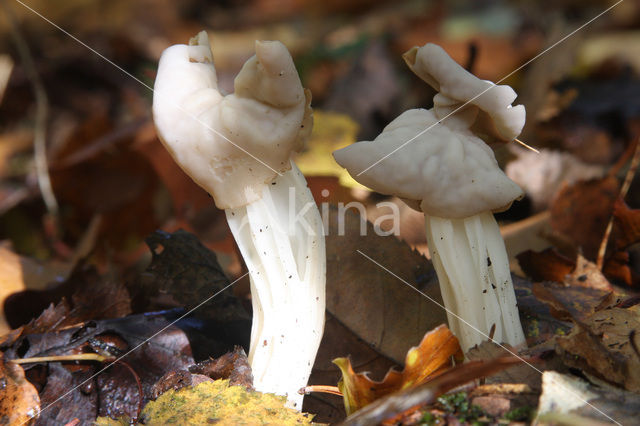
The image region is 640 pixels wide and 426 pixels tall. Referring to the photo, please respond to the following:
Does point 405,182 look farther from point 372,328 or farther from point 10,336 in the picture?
point 10,336

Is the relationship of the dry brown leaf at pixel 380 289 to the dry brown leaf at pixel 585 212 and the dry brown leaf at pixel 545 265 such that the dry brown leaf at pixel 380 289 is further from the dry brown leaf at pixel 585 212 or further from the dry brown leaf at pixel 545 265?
the dry brown leaf at pixel 585 212

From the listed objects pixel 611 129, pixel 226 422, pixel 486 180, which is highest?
pixel 486 180

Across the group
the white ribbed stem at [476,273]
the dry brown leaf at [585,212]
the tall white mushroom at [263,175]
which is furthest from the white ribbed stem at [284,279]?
the dry brown leaf at [585,212]

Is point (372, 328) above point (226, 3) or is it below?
below

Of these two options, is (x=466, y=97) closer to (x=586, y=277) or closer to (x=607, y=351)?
(x=607, y=351)

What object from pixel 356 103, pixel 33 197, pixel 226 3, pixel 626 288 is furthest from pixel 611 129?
pixel 226 3

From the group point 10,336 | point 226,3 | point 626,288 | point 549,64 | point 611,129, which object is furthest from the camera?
point 226,3
